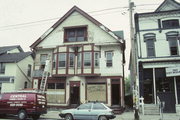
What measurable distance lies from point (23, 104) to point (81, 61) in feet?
31.0

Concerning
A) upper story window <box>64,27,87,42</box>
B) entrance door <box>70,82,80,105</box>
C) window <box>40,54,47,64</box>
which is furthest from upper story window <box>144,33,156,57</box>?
window <box>40,54,47,64</box>

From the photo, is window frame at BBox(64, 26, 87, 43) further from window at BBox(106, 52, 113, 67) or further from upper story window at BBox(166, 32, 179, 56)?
upper story window at BBox(166, 32, 179, 56)

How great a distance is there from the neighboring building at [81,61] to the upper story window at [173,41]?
513 cm

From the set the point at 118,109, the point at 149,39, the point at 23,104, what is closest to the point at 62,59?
the point at 118,109

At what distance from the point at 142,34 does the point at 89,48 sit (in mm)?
6477

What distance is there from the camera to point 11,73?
2731cm

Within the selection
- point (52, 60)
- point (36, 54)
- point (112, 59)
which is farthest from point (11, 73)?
point (112, 59)

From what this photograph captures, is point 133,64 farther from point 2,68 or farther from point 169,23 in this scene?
point 2,68

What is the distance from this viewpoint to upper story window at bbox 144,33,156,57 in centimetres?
2114

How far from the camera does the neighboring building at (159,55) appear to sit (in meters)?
19.7

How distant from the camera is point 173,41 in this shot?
68.9 ft

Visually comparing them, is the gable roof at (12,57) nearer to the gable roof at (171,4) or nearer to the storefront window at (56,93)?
the storefront window at (56,93)

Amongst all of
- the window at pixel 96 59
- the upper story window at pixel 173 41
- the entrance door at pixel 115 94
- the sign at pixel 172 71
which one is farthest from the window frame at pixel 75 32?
the sign at pixel 172 71

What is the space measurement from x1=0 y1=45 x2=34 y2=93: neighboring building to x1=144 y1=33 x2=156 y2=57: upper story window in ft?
58.9
